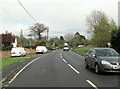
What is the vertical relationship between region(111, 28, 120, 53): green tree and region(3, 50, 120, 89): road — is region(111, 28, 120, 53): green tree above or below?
above

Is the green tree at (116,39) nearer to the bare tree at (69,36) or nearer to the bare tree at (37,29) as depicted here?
the bare tree at (37,29)

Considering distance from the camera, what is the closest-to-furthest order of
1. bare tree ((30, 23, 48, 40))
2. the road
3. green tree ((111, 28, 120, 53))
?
1. the road
2. green tree ((111, 28, 120, 53))
3. bare tree ((30, 23, 48, 40))

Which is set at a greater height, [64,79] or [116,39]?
[116,39]

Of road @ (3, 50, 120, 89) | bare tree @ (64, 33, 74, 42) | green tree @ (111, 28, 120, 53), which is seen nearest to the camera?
road @ (3, 50, 120, 89)

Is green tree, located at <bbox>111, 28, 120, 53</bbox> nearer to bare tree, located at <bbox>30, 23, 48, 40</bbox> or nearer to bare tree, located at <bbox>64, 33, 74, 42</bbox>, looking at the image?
bare tree, located at <bbox>30, 23, 48, 40</bbox>

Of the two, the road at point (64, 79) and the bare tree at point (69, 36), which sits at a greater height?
the bare tree at point (69, 36)

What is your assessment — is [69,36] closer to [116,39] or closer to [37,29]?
[37,29]

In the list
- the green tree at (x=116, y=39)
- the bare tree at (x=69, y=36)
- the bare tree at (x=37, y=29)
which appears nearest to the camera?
the green tree at (x=116, y=39)

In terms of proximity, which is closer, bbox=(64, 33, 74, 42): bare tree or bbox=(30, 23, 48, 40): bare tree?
bbox=(30, 23, 48, 40): bare tree

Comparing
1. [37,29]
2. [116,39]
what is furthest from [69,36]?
[116,39]

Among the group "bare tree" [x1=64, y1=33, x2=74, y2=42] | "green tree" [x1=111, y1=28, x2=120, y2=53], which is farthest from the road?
"bare tree" [x1=64, y1=33, x2=74, y2=42]

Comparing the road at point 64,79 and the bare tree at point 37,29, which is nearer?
the road at point 64,79

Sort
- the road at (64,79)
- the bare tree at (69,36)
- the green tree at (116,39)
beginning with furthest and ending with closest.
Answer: the bare tree at (69,36)
the green tree at (116,39)
the road at (64,79)

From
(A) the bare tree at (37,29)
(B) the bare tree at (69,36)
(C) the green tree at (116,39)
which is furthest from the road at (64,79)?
(B) the bare tree at (69,36)
